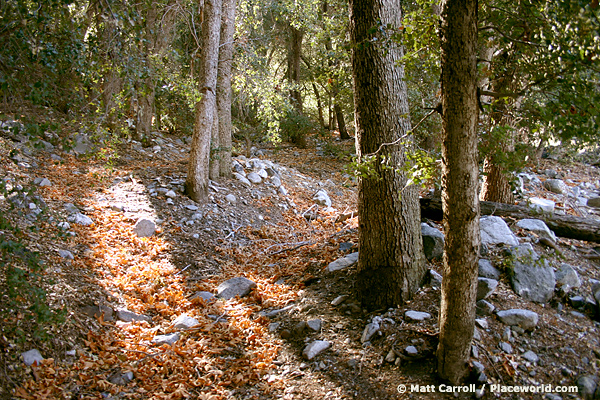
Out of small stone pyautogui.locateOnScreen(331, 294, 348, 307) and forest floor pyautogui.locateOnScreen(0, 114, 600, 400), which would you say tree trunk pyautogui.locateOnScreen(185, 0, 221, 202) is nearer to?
forest floor pyautogui.locateOnScreen(0, 114, 600, 400)

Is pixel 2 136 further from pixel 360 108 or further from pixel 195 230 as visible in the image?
pixel 360 108

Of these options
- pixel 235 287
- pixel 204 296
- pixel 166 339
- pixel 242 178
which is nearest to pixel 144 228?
pixel 204 296

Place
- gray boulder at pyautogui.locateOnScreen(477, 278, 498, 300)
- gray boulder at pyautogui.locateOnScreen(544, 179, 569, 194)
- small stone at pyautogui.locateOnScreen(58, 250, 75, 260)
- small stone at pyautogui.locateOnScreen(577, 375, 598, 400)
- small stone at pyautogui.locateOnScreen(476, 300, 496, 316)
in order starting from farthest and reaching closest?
gray boulder at pyautogui.locateOnScreen(544, 179, 569, 194) < small stone at pyautogui.locateOnScreen(58, 250, 75, 260) < gray boulder at pyautogui.locateOnScreen(477, 278, 498, 300) < small stone at pyautogui.locateOnScreen(476, 300, 496, 316) < small stone at pyautogui.locateOnScreen(577, 375, 598, 400)

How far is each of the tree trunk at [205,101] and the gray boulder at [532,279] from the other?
5.42 meters

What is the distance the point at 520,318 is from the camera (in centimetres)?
359

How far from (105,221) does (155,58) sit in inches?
108

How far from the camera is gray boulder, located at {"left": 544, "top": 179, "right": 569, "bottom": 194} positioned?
10.4 m

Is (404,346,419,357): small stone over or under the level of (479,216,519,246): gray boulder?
under

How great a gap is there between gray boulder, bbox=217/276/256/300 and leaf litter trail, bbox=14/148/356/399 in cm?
13

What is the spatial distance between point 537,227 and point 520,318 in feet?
6.44

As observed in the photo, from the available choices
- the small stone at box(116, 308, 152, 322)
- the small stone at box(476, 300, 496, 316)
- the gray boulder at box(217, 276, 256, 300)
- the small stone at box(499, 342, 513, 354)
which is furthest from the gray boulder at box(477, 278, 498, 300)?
the small stone at box(116, 308, 152, 322)

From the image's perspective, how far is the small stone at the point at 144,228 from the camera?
241 inches

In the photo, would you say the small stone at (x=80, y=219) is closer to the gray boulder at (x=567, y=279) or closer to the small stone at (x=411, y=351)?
the small stone at (x=411, y=351)

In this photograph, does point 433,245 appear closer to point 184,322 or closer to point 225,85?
point 184,322
